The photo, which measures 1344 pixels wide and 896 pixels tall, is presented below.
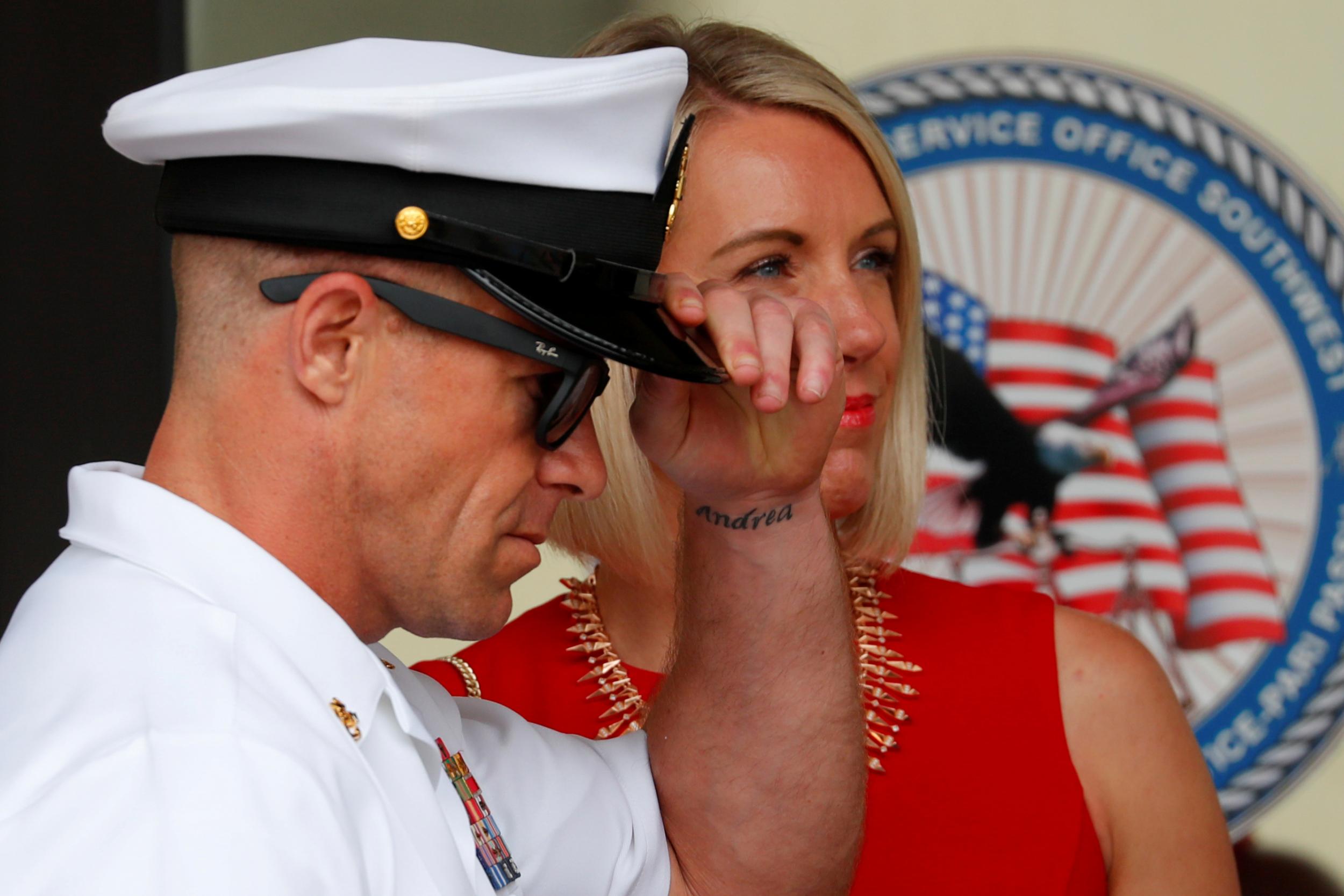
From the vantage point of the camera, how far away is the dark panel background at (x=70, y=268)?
244 centimetres

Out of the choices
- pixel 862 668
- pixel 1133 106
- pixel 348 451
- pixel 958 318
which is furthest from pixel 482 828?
Result: pixel 1133 106

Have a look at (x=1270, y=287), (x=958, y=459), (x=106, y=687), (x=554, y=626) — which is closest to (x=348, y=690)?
(x=106, y=687)

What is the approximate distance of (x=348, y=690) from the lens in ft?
3.41

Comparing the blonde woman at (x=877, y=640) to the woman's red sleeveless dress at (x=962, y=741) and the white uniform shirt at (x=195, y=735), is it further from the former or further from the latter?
the white uniform shirt at (x=195, y=735)

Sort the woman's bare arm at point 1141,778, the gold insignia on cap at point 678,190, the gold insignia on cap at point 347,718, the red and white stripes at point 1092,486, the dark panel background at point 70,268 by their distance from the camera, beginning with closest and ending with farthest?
1. the gold insignia on cap at point 347,718
2. the gold insignia on cap at point 678,190
3. the woman's bare arm at point 1141,778
4. the dark panel background at point 70,268
5. the red and white stripes at point 1092,486

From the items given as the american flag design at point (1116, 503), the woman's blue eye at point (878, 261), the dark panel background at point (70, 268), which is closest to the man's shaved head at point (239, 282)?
the woman's blue eye at point (878, 261)

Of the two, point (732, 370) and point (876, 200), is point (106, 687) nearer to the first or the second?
point (732, 370)

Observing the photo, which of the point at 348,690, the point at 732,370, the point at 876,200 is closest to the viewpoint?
the point at 348,690

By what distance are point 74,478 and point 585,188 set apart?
453 millimetres

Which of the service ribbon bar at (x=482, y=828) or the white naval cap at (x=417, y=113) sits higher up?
the white naval cap at (x=417, y=113)

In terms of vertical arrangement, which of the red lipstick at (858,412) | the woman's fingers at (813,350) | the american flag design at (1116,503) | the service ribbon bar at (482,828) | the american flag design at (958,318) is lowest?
the american flag design at (1116,503)

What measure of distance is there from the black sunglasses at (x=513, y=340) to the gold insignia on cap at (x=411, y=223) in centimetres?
4

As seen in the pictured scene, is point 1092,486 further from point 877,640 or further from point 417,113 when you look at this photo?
point 417,113

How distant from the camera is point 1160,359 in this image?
2551 mm
